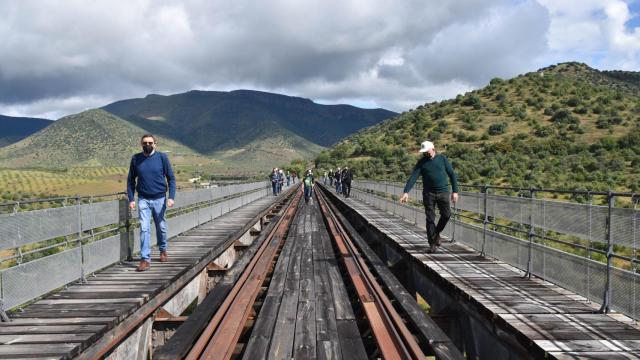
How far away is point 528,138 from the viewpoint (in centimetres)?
7069

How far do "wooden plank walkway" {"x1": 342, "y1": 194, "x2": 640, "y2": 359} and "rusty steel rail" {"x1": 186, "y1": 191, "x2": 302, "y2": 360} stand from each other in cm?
285

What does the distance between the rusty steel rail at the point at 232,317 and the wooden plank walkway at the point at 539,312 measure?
9.36 ft

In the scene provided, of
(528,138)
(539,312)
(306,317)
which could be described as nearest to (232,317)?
(306,317)

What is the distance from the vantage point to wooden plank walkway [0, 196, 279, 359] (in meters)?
4.94

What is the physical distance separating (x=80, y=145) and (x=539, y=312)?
180271mm

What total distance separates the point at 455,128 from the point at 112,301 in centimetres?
8379

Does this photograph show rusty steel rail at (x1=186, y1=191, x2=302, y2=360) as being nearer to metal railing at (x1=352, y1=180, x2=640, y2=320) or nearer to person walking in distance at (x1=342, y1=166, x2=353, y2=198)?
metal railing at (x1=352, y1=180, x2=640, y2=320)

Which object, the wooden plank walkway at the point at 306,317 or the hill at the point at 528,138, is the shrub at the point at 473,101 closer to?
the hill at the point at 528,138

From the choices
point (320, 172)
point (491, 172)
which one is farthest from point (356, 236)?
point (320, 172)

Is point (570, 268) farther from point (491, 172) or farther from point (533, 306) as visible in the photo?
point (491, 172)

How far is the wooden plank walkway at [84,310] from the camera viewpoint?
494 centimetres

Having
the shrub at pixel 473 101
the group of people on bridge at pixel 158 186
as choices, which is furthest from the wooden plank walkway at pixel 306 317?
the shrub at pixel 473 101

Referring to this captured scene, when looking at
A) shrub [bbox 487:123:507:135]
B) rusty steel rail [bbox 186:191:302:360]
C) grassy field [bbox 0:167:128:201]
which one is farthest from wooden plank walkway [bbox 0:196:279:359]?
grassy field [bbox 0:167:128:201]

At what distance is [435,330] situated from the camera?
5.87 meters
